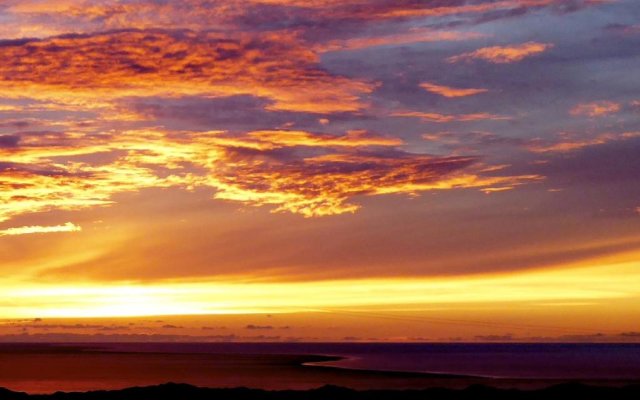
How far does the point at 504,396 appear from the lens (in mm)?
37281

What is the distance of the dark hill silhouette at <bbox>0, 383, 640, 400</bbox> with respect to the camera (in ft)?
122

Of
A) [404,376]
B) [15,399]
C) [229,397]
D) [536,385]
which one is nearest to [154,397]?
[229,397]

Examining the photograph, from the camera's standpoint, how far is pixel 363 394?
3806 centimetres

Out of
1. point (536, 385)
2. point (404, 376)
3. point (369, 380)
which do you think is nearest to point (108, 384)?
point (369, 380)

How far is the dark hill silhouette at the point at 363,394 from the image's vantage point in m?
37.0

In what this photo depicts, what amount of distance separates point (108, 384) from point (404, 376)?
68.4 feet

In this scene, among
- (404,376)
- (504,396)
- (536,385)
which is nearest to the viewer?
(504,396)

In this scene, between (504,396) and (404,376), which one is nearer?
(504,396)

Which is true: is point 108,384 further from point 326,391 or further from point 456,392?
point 456,392

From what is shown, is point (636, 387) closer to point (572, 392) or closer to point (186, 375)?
point (572, 392)

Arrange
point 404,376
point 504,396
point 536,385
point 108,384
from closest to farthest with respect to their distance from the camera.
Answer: point 504,396 → point 536,385 → point 108,384 → point 404,376

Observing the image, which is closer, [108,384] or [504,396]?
[504,396]

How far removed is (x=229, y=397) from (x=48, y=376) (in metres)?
36.0

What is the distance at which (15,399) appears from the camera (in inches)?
Answer: 1524
